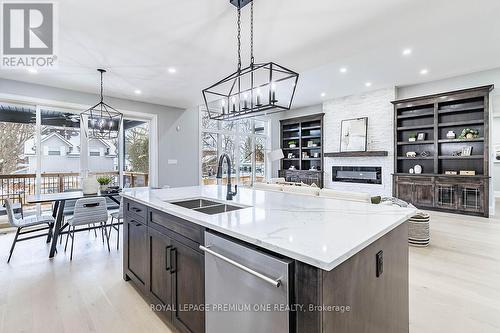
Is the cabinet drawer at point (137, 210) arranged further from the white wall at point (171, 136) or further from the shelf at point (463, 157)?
the shelf at point (463, 157)

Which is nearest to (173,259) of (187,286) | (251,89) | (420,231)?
(187,286)

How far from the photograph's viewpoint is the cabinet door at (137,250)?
2.13m

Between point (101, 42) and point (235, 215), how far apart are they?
3023 millimetres

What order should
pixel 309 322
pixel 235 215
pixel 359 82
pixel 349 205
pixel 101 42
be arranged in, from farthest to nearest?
pixel 359 82, pixel 101 42, pixel 349 205, pixel 235 215, pixel 309 322

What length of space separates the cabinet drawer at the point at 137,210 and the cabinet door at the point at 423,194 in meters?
6.20

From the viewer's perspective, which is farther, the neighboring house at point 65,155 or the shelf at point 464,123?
the shelf at point 464,123

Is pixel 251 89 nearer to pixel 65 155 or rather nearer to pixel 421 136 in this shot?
pixel 65 155

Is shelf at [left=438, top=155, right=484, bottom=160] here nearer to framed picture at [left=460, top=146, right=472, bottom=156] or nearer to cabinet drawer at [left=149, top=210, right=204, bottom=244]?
framed picture at [left=460, top=146, right=472, bottom=156]

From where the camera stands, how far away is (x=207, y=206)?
2.26m

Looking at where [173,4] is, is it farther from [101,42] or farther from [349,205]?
[349,205]

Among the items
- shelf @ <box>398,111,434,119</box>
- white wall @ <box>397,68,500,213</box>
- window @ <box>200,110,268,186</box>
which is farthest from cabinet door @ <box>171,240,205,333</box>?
shelf @ <box>398,111,434,119</box>

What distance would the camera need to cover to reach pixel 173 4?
244 centimetres

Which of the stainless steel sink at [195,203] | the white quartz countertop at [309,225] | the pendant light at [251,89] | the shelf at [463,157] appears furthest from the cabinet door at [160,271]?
the shelf at [463,157]

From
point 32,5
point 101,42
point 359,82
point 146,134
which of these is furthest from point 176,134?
point 359,82
